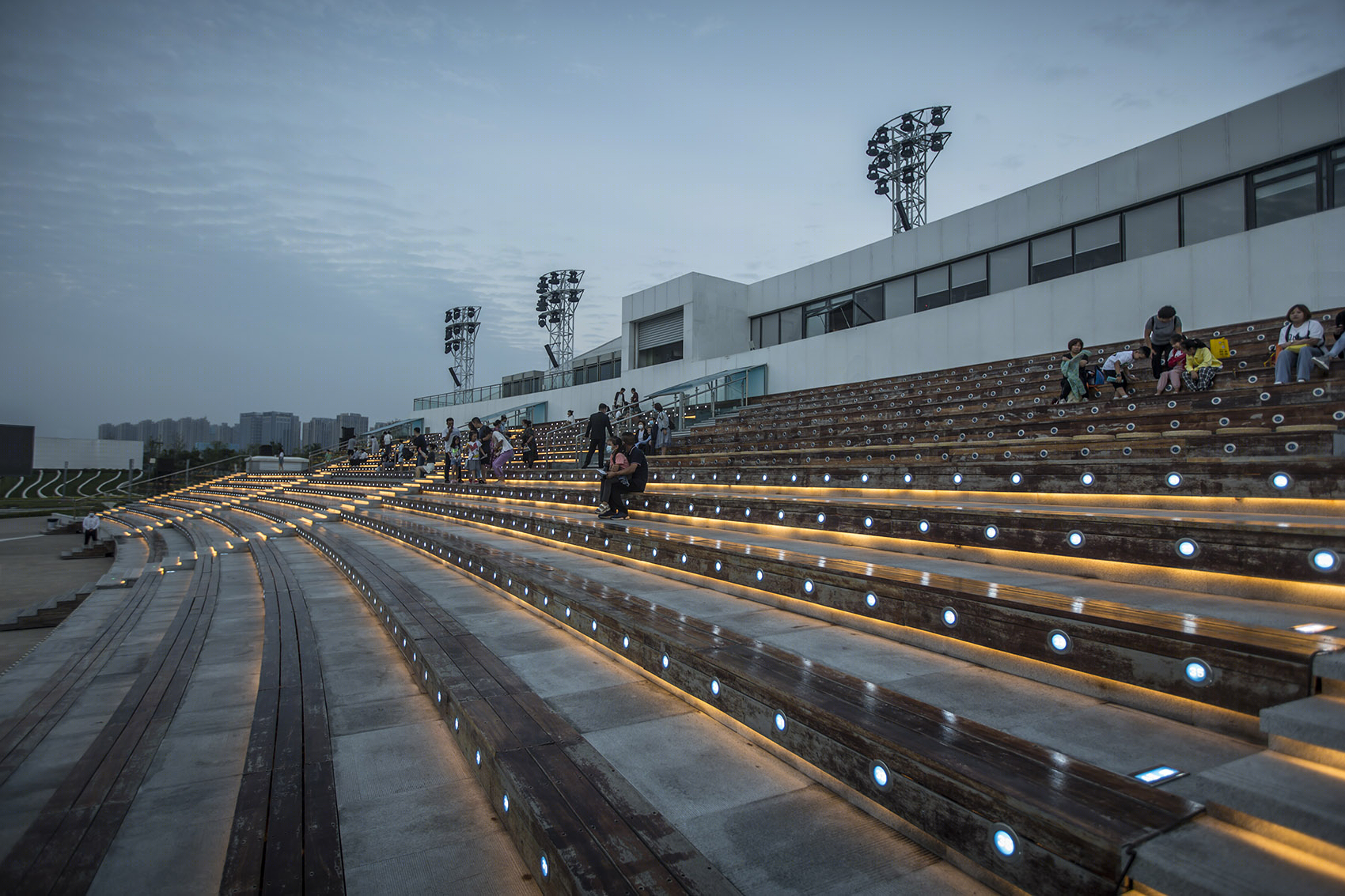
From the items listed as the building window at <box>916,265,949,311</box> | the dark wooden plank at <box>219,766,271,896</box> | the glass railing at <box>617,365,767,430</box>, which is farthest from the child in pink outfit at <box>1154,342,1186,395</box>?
the glass railing at <box>617,365,767,430</box>

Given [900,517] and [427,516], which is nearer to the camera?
[900,517]

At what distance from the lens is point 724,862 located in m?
1.84

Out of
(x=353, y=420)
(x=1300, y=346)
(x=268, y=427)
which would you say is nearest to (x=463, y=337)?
(x=1300, y=346)

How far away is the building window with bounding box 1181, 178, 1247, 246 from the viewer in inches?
517

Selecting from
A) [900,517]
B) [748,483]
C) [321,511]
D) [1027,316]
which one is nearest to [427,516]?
[321,511]

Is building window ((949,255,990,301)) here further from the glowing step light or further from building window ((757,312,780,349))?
the glowing step light

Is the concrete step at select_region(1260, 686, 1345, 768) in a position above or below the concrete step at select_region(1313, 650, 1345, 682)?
below

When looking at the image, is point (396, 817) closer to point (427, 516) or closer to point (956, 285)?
point (427, 516)

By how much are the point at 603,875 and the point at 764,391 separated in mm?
19516

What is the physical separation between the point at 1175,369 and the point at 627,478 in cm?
654

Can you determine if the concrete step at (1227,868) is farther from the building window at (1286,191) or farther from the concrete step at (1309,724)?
the building window at (1286,191)

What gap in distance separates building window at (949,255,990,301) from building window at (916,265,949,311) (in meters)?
0.16

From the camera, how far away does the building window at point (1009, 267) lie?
54.4 ft

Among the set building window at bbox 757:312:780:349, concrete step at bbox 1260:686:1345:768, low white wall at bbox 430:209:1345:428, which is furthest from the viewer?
building window at bbox 757:312:780:349
